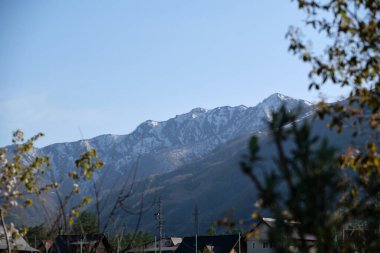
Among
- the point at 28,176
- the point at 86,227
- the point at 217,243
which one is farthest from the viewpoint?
the point at 217,243

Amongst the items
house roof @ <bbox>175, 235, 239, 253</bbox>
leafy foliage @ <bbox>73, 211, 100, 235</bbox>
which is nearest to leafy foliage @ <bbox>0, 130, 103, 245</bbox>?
leafy foliage @ <bbox>73, 211, 100, 235</bbox>

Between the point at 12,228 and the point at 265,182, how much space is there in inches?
297

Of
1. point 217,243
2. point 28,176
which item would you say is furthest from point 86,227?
point 217,243

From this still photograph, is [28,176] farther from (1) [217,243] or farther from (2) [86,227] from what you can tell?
(1) [217,243]

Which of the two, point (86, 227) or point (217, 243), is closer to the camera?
point (86, 227)

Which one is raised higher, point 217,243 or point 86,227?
point 86,227

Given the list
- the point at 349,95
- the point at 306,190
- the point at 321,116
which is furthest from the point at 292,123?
the point at 349,95

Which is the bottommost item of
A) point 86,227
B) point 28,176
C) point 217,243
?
point 217,243

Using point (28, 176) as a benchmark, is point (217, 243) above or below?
below

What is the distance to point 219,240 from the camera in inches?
3280

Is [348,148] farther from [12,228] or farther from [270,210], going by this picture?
[12,228]

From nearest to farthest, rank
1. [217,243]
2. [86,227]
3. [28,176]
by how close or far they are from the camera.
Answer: [28,176], [86,227], [217,243]

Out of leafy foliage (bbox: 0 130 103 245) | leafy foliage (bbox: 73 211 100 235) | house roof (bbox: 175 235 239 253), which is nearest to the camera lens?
leafy foliage (bbox: 73 211 100 235)

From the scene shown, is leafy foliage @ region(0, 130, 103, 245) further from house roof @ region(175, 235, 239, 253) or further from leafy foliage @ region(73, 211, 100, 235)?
house roof @ region(175, 235, 239, 253)
